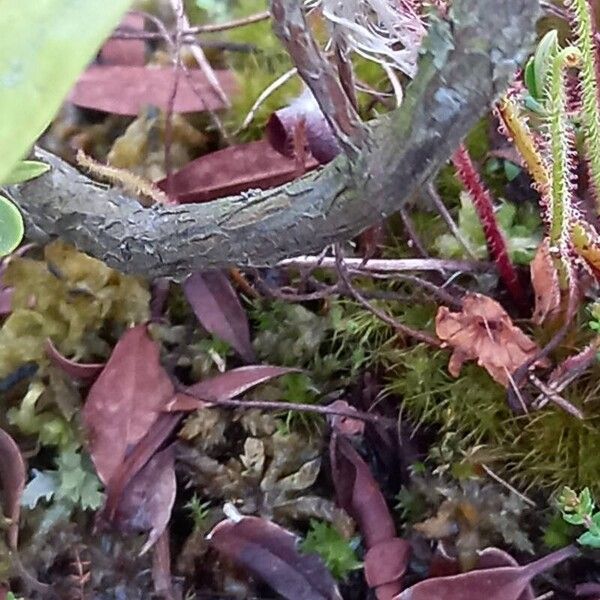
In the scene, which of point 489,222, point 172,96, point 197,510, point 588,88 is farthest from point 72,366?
point 588,88

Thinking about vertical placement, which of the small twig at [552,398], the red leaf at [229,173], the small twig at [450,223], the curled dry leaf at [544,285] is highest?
the red leaf at [229,173]

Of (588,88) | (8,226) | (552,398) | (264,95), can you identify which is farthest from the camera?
(264,95)

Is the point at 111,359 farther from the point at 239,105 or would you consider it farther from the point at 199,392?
the point at 239,105

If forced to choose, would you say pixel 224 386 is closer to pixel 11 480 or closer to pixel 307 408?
pixel 307 408

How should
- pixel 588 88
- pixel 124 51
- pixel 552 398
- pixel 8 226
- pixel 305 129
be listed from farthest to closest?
1. pixel 124 51
2. pixel 305 129
3. pixel 552 398
4. pixel 588 88
5. pixel 8 226

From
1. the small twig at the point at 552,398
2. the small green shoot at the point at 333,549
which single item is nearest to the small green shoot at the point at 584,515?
the small twig at the point at 552,398

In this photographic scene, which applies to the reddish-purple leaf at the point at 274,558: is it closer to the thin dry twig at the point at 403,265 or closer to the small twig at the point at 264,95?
the thin dry twig at the point at 403,265
